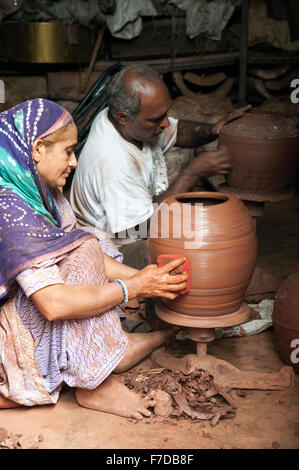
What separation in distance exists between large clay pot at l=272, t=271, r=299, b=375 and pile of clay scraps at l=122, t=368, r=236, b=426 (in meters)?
0.47

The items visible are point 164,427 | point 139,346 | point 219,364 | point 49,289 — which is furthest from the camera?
point 139,346

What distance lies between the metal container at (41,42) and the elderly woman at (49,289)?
4093 millimetres

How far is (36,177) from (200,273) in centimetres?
91

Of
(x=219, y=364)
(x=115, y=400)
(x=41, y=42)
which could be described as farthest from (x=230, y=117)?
(x=41, y=42)

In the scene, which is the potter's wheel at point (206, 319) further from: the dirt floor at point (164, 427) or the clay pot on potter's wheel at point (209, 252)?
the dirt floor at point (164, 427)

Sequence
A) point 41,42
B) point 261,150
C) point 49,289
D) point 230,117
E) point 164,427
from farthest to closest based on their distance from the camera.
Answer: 1. point 41,42
2. point 230,117
3. point 261,150
4. point 164,427
5. point 49,289

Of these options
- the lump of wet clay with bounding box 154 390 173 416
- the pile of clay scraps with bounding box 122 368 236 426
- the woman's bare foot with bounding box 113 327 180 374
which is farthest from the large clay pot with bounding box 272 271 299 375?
the lump of wet clay with bounding box 154 390 173 416

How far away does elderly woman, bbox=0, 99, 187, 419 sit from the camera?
8.29ft

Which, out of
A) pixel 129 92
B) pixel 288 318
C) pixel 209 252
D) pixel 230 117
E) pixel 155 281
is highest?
pixel 129 92

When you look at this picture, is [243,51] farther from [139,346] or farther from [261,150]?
[139,346]

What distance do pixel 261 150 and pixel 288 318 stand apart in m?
1.21

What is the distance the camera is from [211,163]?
12.4 feet

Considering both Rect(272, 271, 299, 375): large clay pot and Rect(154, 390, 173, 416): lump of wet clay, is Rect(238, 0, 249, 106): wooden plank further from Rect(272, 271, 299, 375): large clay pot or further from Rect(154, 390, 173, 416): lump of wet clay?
Rect(154, 390, 173, 416): lump of wet clay
